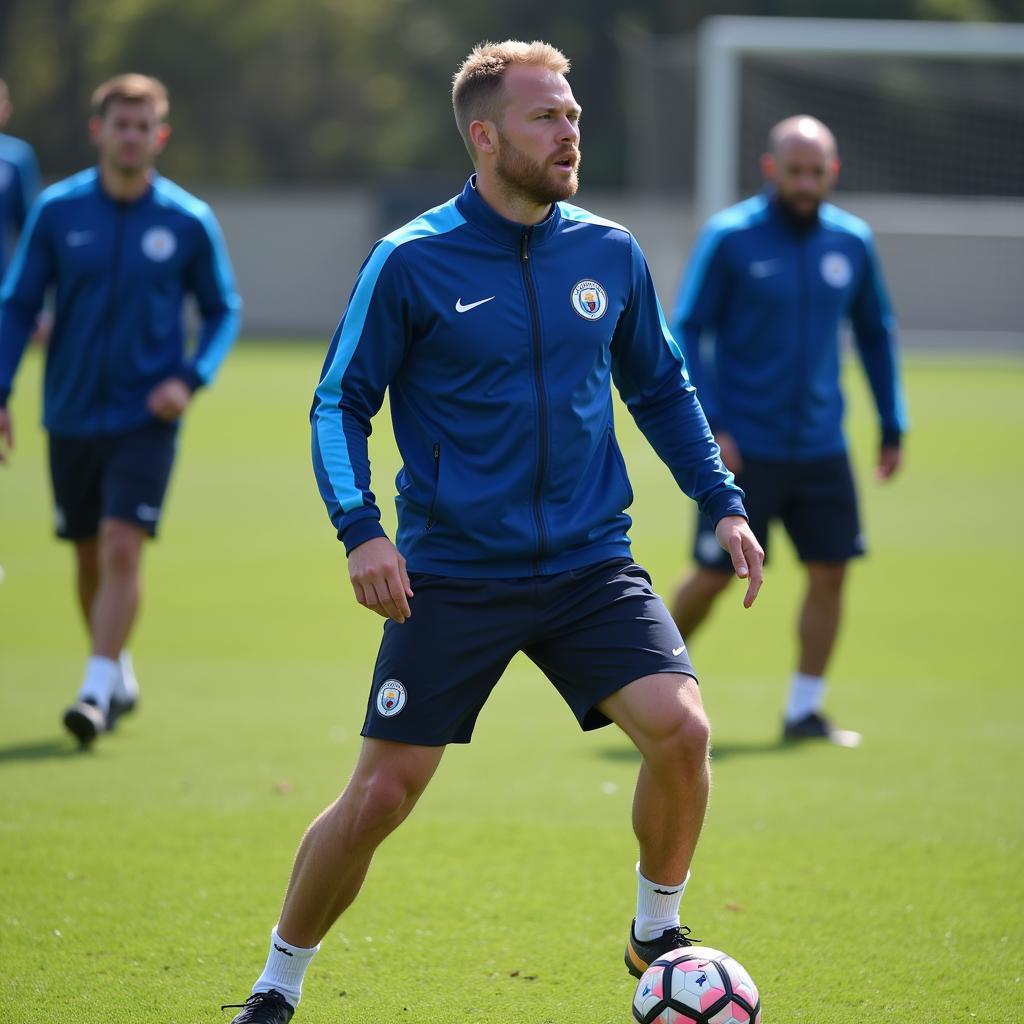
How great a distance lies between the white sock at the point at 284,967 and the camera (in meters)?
4.06

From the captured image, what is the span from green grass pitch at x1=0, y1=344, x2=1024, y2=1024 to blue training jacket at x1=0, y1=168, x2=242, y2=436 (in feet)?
5.04

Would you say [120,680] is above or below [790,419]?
below

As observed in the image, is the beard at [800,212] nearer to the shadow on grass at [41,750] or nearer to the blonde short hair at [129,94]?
the blonde short hair at [129,94]

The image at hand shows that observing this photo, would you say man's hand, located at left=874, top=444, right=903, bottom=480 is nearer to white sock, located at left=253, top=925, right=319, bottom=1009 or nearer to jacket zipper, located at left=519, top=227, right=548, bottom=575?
jacket zipper, located at left=519, top=227, right=548, bottom=575

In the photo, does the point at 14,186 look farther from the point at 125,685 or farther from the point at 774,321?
the point at 774,321

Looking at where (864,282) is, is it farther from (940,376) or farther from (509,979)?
(940,376)

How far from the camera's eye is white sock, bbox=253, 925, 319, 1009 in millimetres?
4059

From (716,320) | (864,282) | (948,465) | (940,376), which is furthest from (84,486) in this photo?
(940,376)

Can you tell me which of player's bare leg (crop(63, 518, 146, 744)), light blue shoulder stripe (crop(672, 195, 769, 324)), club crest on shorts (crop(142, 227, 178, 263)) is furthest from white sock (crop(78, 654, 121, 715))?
light blue shoulder stripe (crop(672, 195, 769, 324))

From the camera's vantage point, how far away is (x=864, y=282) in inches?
306

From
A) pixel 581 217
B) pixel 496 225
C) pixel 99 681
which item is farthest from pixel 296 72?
pixel 496 225

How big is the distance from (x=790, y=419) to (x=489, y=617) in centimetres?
376

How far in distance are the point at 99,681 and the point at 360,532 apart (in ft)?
11.3

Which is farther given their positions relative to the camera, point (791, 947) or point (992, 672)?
point (992, 672)
